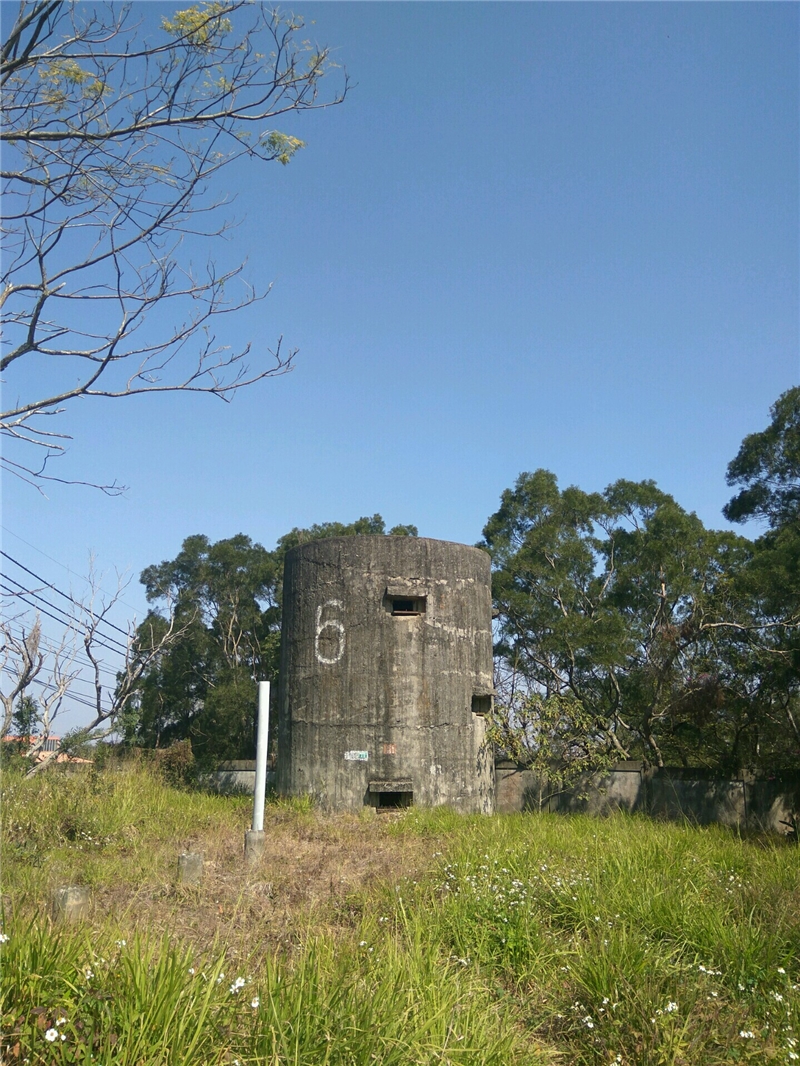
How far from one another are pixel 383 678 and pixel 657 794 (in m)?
4.88

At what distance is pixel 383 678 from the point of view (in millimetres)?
11562

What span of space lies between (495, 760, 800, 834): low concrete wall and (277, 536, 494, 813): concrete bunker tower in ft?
3.55

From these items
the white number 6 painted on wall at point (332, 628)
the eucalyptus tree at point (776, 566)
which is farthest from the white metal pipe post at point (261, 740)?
the eucalyptus tree at point (776, 566)

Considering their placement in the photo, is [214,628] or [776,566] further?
[214,628]

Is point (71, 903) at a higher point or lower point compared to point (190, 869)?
higher

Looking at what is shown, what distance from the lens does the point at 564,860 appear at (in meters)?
7.08

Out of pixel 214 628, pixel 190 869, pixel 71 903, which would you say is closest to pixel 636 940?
pixel 71 903

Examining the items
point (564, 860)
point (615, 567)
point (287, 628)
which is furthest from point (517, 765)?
point (615, 567)

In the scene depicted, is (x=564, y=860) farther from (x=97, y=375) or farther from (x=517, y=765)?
(x=517, y=765)

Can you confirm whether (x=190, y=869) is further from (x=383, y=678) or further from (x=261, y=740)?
Answer: (x=383, y=678)

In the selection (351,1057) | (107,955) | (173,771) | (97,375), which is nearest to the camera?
(351,1057)

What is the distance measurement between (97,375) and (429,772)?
7.77 metres

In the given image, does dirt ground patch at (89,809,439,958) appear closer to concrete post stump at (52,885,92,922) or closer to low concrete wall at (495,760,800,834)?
concrete post stump at (52,885,92,922)

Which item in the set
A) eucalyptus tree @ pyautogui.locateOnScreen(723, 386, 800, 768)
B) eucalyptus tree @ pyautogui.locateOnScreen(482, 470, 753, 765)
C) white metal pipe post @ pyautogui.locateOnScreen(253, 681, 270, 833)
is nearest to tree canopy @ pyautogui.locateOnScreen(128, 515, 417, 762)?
eucalyptus tree @ pyautogui.locateOnScreen(482, 470, 753, 765)
